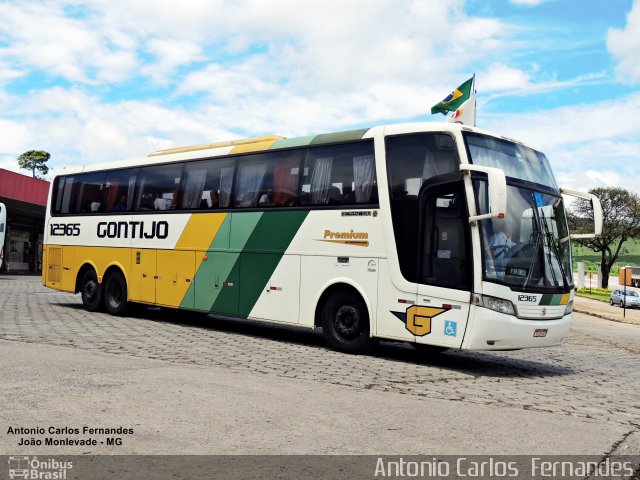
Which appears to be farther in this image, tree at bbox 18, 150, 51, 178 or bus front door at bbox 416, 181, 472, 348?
tree at bbox 18, 150, 51, 178

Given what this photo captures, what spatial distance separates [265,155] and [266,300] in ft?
8.84

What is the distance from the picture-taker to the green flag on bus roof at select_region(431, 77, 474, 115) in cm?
2335

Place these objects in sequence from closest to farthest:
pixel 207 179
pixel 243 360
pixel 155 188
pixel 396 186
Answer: pixel 243 360, pixel 396 186, pixel 207 179, pixel 155 188

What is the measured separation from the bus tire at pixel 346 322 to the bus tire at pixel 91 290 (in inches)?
288

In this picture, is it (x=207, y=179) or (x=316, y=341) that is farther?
(x=207, y=179)

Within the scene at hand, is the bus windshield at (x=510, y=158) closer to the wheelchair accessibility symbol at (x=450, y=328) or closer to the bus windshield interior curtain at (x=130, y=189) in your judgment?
the wheelchair accessibility symbol at (x=450, y=328)

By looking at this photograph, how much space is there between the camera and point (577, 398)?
27.1 ft

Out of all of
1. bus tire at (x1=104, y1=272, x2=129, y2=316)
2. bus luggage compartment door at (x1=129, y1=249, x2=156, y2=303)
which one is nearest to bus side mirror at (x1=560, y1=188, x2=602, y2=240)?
bus luggage compartment door at (x1=129, y1=249, x2=156, y2=303)

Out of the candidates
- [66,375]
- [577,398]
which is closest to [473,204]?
[577,398]

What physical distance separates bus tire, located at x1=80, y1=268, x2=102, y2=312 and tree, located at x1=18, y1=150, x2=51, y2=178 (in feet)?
318

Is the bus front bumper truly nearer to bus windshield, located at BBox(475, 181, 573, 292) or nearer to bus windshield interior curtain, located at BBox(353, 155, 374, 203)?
bus windshield, located at BBox(475, 181, 573, 292)

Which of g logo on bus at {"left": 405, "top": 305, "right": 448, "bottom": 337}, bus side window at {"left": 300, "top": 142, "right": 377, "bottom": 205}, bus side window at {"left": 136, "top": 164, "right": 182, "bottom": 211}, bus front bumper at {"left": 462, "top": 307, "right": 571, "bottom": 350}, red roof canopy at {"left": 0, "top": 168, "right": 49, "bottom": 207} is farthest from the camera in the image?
red roof canopy at {"left": 0, "top": 168, "right": 49, "bottom": 207}

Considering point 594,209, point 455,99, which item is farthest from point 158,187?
point 455,99

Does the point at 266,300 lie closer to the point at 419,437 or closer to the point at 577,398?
the point at 577,398
